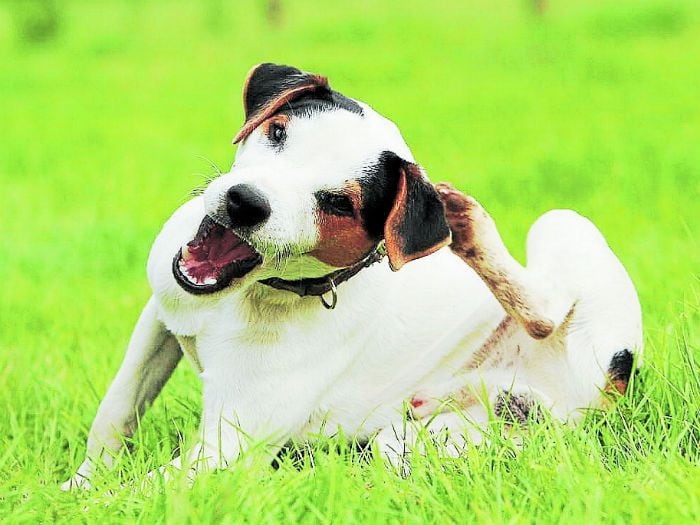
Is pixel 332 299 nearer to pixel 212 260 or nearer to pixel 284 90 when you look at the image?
pixel 212 260

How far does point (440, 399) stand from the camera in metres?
→ 3.32

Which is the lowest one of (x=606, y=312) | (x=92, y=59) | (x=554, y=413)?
(x=92, y=59)

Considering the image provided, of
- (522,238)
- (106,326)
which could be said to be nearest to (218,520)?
(106,326)

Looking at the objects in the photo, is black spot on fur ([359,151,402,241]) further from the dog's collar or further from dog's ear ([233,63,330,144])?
dog's ear ([233,63,330,144])

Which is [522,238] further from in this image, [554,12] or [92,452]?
[554,12]

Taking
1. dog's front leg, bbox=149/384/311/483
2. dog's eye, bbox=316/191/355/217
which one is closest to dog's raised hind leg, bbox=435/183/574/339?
dog's eye, bbox=316/191/355/217

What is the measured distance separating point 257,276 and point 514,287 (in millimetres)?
884

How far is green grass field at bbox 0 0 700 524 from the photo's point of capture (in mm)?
2699

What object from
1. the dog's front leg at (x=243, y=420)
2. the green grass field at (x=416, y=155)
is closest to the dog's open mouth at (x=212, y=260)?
the dog's front leg at (x=243, y=420)

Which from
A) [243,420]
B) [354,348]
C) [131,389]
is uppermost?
[354,348]

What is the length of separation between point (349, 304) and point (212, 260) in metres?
0.50

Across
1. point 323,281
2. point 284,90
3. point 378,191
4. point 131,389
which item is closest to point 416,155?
point 131,389

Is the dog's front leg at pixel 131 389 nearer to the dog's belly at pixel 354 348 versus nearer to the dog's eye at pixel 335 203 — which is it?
the dog's belly at pixel 354 348

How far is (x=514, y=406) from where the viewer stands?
11.0 feet
